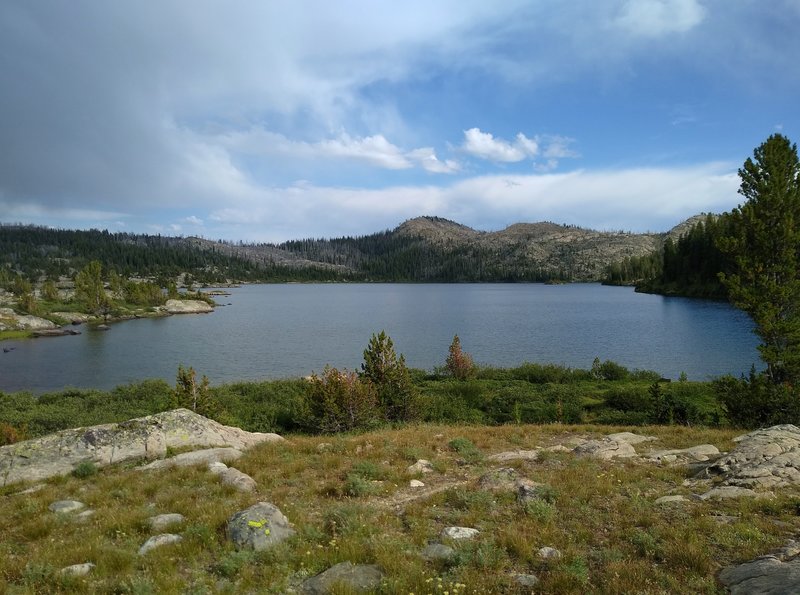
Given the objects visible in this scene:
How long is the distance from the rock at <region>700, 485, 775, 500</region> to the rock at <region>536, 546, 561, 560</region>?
4.37 meters

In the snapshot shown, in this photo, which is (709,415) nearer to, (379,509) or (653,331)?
(379,509)

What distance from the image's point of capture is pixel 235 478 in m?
11.8

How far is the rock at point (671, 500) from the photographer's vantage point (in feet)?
31.9

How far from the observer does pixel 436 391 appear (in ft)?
126

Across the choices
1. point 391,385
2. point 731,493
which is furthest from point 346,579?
point 391,385

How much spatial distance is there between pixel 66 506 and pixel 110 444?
4370mm

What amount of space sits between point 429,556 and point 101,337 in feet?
307

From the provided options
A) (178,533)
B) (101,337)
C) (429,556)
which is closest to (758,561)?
(429,556)

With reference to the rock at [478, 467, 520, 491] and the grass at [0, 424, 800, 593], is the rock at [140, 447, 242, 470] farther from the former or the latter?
the rock at [478, 467, 520, 491]

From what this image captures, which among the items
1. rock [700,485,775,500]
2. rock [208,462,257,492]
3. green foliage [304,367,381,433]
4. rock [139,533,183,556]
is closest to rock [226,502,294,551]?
rock [139,533,183,556]

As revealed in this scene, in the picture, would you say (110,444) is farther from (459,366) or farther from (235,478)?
(459,366)

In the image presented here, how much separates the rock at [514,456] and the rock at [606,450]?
4.66 ft

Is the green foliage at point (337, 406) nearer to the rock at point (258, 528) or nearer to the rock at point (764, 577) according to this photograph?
the rock at point (258, 528)

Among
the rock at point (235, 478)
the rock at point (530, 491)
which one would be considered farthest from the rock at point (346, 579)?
the rock at point (235, 478)
